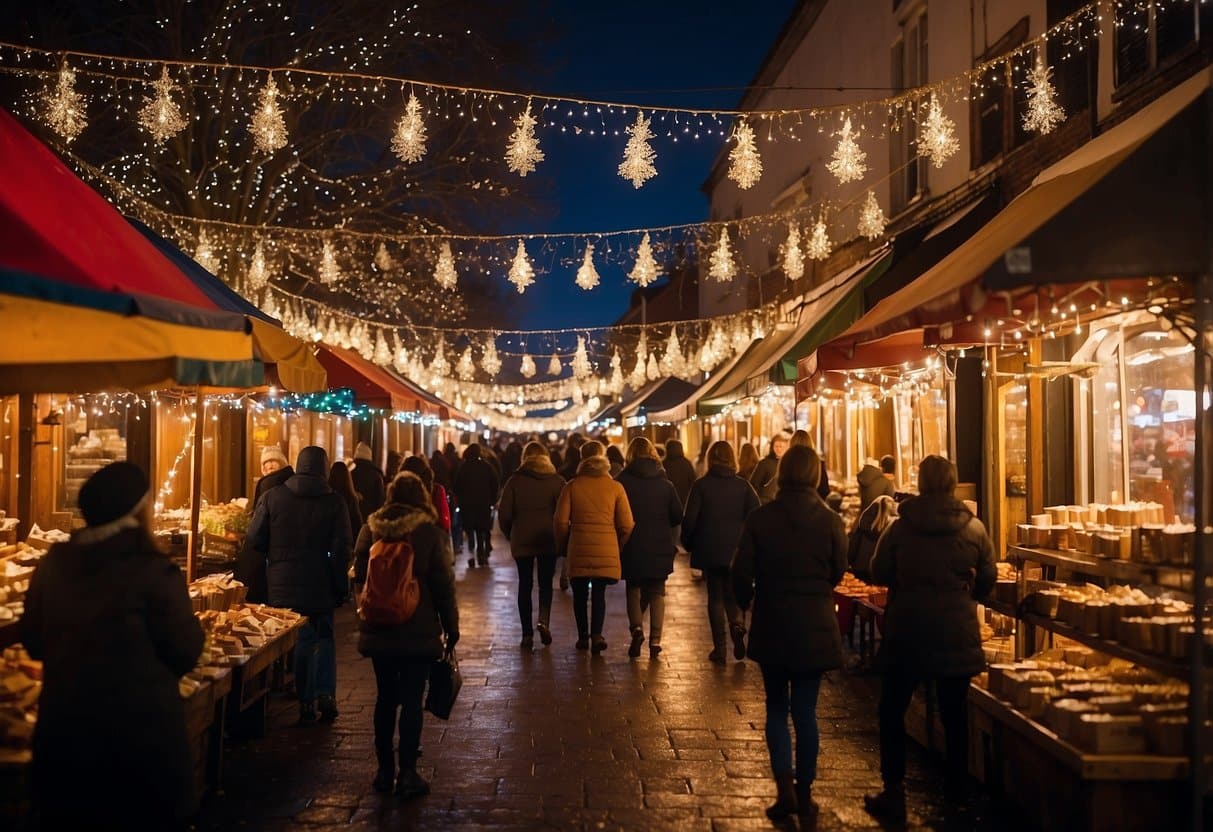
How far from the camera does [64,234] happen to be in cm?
543

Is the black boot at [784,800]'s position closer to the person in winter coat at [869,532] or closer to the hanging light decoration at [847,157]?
the person in winter coat at [869,532]

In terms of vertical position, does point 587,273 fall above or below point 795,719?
above

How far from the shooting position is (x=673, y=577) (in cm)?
1761

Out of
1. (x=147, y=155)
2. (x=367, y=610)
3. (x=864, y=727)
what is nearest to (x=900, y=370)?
(x=864, y=727)

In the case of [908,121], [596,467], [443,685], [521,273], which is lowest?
[443,685]

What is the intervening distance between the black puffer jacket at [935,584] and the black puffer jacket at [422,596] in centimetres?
233

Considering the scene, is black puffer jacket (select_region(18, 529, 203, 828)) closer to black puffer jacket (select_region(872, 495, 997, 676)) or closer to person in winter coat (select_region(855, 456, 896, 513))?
black puffer jacket (select_region(872, 495, 997, 676))

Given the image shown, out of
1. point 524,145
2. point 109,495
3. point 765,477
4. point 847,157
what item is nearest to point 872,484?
point 765,477

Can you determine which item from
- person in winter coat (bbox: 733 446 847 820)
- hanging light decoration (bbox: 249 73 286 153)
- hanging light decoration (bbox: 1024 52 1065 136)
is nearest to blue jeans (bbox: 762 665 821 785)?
person in winter coat (bbox: 733 446 847 820)

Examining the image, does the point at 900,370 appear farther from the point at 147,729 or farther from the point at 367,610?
the point at 147,729

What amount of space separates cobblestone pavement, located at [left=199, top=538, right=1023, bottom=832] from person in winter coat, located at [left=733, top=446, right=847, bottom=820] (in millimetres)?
344

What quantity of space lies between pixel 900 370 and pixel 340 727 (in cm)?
652

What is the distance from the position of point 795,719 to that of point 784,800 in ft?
1.35

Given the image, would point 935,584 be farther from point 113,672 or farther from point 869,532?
point 113,672
